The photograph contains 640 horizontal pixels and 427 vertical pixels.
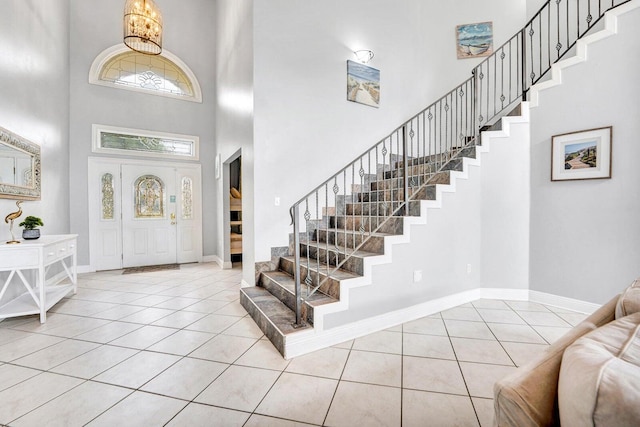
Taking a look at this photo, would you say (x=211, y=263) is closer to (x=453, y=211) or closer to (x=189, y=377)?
(x=189, y=377)

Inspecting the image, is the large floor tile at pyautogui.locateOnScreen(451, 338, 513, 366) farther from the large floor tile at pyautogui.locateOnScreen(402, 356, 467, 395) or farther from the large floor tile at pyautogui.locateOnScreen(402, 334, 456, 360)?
the large floor tile at pyautogui.locateOnScreen(402, 356, 467, 395)

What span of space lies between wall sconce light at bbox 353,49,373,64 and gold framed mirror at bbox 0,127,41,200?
4.51 metres

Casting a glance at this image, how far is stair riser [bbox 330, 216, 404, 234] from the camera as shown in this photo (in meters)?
2.98

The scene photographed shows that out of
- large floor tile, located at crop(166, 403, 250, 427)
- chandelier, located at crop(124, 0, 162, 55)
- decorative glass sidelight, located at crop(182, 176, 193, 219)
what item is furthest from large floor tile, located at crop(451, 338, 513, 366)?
decorative glass sidelight, located at crop(182, 176, 193, 219)

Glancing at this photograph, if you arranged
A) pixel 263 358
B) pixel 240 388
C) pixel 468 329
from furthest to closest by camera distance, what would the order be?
1. pixel 468 329
2. pixel 263 358
3. pixel 240 388

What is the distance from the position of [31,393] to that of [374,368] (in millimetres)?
2310

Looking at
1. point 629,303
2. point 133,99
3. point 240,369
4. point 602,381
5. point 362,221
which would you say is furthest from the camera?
point 133,99

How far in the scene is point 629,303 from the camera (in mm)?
1128

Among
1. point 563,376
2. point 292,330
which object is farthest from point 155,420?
point 563,376

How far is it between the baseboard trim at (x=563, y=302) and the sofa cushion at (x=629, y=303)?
98.7 inches

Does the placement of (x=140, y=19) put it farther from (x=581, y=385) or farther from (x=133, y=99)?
(x=581, y=385)

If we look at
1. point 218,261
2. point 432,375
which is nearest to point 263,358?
point 432,375

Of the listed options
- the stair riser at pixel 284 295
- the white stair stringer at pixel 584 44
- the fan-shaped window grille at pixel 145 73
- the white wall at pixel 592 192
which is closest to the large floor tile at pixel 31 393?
the stair riser at pixel 284 295

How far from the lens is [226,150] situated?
5.21 meters
